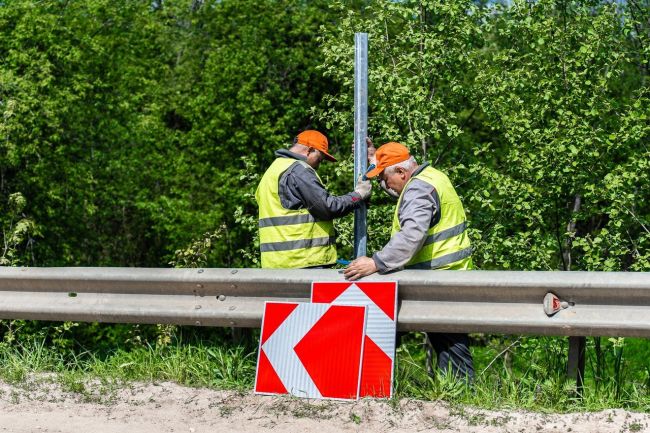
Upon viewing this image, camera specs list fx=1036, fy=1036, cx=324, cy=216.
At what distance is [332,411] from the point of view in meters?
5.10

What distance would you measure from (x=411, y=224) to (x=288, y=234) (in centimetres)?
108

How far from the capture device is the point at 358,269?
5.54 metres

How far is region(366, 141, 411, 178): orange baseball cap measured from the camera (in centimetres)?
610

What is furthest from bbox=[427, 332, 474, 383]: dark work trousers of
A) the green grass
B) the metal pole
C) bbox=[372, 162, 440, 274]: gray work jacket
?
the metal pole

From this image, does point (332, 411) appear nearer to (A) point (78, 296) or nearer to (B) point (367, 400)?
(B) point (367, 400)

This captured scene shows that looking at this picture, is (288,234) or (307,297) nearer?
(307,297)

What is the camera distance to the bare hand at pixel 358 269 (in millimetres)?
5539

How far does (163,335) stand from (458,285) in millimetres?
1994

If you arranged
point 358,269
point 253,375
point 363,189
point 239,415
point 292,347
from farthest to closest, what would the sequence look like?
point 363,189 → point 253,375 → point 358,269 → point 292,347 → point 239,415

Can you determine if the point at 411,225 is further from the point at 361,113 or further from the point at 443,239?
the point at 361,113

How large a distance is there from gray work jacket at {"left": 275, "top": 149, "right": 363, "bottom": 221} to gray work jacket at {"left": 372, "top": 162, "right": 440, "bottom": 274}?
469 millimetres

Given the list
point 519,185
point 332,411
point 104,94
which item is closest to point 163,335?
point 332,411

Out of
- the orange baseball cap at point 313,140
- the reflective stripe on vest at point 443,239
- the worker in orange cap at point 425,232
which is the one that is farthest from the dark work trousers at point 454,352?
the orange baseball cap at point 313,140

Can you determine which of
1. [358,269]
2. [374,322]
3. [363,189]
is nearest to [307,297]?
[358,269]
